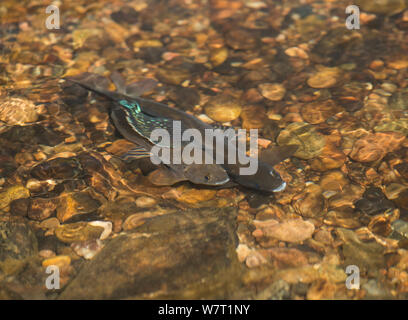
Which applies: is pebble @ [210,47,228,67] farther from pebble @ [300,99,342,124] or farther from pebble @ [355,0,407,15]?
pebble @ [355,0,407,15]

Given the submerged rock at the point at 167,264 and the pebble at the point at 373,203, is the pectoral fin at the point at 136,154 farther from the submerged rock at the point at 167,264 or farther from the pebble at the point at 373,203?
the pebble at the point at 373,203

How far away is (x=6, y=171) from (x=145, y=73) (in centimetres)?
268

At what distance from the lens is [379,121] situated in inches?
220

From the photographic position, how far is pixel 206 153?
4.89 meters

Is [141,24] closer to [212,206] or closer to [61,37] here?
[61,37]

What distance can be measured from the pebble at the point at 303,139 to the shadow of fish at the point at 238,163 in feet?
0.38

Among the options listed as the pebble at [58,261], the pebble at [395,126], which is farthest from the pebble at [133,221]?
the pebble at [395,126]

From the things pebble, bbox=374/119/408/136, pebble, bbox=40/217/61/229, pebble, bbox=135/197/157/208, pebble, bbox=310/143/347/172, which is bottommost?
→ pebble, bbox=40/217/61/229

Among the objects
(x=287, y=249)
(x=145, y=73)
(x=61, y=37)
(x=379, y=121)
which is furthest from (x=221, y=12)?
(x=287, y=249)

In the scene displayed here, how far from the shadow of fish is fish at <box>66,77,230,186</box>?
0.09m

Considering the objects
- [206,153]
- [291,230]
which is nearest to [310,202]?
[291,230]

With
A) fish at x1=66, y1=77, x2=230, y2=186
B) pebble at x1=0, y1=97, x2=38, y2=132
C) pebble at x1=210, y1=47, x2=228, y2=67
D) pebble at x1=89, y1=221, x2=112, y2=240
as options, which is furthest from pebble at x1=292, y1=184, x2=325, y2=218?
pebble at x1=0, y1=97, x2=38, y2=132

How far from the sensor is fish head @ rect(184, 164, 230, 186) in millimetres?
4656

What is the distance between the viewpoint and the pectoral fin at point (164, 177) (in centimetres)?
476
